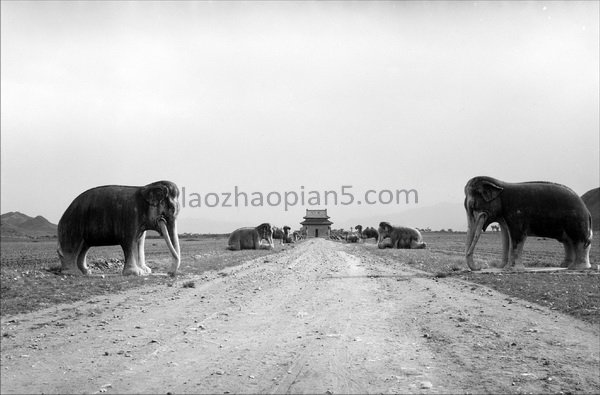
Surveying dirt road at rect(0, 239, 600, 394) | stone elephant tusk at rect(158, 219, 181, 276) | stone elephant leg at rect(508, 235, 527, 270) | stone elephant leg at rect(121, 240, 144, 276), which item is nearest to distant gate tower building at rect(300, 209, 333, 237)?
stone elephant leg at rect(508, 235, 527, 270)

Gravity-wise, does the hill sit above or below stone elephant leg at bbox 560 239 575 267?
above

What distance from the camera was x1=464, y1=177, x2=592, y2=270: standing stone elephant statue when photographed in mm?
21469

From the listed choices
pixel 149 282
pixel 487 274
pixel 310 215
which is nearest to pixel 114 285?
pixel 149 282

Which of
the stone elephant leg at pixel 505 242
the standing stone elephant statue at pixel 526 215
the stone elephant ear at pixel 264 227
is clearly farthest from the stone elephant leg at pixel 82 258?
the stone elephant ear at pixel 264 227

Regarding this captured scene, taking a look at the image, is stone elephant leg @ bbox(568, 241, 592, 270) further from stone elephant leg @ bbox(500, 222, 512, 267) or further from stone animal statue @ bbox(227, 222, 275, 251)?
stone animal statue @ bbox(227, 222, 275, 251)

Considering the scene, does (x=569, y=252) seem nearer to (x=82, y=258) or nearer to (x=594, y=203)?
(x=82, y=258)

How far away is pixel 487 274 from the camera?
1961cm

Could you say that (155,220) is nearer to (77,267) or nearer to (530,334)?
(77,267)

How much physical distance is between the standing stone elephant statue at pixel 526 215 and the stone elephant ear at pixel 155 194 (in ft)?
43.4

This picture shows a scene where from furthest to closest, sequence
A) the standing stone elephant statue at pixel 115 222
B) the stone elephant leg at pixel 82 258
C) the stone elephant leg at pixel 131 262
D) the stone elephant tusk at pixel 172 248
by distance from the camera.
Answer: the stone elephant tusk at pixel 172 248 → the stone elephant leg at pixel 82 258 → the standing stone elephant statue at pixel 115 222 → the stone elephant leg at pixel 131 262

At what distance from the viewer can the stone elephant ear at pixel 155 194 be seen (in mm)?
20219

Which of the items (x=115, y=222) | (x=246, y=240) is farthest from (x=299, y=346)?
(x=246, y=240)

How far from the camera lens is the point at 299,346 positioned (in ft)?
26.5

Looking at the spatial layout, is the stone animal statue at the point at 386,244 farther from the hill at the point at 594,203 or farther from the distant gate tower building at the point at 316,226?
the hill at the point at 594,203
